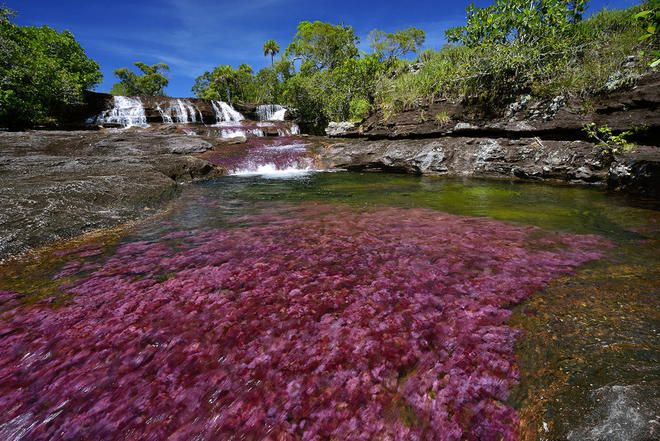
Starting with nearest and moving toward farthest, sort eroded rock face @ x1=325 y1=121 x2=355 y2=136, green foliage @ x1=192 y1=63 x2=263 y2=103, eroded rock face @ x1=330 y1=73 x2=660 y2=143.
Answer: eroded rock face @ x1=330 y1=73 x2=660 y2=143 → eroded rock face @ x1=325 y1=121 x2=355 y2=136 → green foliage @ x1=192 y1=63 x2=263 y2=103

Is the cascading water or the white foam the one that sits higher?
the cascading water

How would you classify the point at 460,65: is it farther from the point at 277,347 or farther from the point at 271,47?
the point at 271,47

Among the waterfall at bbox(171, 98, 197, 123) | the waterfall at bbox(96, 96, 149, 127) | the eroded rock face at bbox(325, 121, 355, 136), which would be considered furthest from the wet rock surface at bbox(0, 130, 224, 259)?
the waterfall at bbox(171, 98, 197, 123)

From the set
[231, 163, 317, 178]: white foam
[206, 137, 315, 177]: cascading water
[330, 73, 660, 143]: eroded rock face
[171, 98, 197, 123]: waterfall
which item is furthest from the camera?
[171, 98, 197, 123]: waterfall

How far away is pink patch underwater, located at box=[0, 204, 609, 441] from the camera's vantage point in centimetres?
120

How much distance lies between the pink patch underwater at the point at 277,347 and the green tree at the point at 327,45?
3367cm

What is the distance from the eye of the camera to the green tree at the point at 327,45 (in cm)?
3088

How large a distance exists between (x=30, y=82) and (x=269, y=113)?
17.3 m

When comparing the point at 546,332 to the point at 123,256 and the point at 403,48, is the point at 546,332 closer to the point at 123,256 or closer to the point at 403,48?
the point at 123,256

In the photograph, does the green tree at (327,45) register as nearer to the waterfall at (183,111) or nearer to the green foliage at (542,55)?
the waterfall at (183,111)

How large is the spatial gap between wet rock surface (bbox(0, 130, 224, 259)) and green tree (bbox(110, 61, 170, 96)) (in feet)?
178

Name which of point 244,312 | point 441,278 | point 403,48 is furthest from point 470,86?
point 403,48

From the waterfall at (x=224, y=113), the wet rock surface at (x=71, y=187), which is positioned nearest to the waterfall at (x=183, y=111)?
the waterfall at (x=224, y=113)

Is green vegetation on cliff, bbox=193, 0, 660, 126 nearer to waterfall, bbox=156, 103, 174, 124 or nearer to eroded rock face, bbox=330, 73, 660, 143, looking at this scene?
eroded rock face, bbox=330, 73, 660, 143
